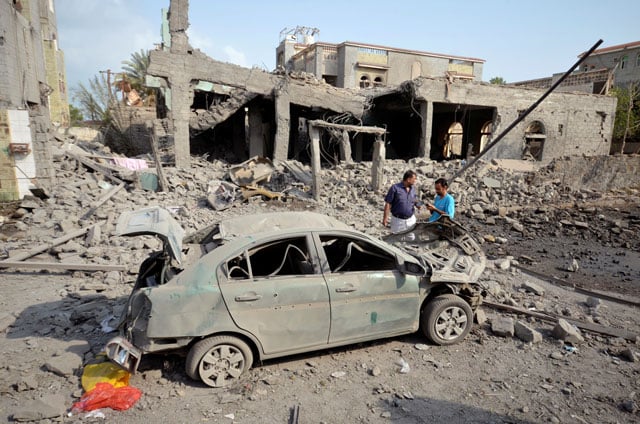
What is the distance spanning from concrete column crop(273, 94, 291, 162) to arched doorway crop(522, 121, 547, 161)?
42.2ft

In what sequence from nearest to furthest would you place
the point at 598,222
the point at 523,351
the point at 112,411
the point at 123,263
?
the point at 112,411 → the point at 523,351 → the point at 123,263 → the point at 598,222

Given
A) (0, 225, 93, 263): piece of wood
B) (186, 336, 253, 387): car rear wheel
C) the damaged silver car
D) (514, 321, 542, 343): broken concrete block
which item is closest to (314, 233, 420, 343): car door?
the damaged silver car

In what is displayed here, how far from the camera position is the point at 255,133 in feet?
62.7

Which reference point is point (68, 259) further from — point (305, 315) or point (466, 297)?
point (466, 297)

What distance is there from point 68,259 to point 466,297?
22.8 feet

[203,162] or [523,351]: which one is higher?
[203,162]

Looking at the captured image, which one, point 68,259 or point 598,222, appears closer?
point 68,259

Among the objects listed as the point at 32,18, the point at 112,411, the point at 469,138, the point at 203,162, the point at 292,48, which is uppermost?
the point at 292,48

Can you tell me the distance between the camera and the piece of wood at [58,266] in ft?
21.7

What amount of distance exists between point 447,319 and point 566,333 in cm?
151

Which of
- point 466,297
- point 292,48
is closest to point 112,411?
point 466,297

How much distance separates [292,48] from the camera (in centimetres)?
3838

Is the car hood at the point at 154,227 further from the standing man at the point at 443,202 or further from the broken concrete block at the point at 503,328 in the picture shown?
the standing man at the point at 443,202

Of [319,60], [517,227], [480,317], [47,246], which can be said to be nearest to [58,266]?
[47,246]
